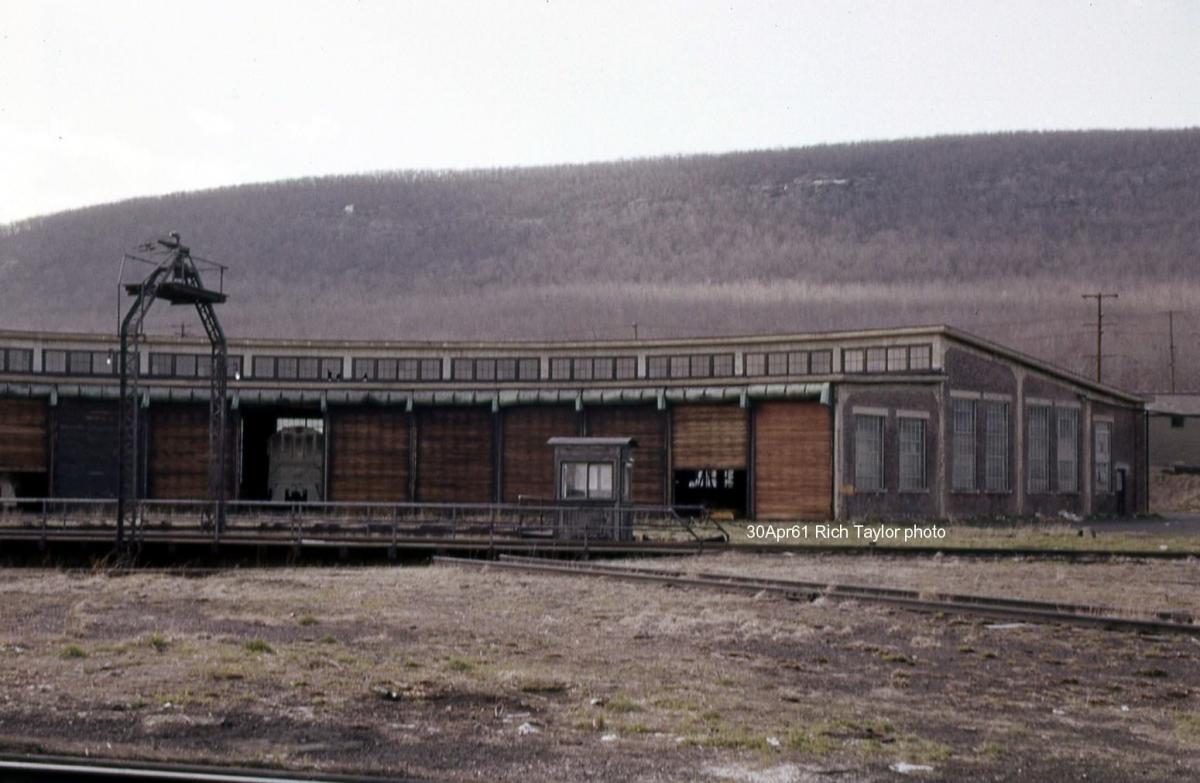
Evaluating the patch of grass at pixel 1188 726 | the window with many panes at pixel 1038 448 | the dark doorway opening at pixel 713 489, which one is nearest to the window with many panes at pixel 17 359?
the dark doorway opening at pixel 713 489

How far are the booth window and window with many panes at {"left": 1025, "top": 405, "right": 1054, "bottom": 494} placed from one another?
69.8 ft

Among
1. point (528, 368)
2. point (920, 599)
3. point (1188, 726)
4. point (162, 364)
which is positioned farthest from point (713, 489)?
point (1188, 726)

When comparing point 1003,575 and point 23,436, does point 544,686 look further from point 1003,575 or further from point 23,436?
point 23,436

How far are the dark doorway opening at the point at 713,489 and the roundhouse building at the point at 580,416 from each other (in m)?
0.07

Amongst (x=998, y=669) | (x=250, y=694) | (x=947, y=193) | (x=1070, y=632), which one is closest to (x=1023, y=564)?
(x=1070, y=632)

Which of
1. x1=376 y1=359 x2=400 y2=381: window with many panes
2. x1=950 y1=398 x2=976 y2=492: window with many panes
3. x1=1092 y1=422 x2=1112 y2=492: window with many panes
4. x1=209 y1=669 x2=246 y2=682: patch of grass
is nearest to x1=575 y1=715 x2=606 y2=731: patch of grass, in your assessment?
x1=209 y1=669 x2=246 y2=682: patch of grass

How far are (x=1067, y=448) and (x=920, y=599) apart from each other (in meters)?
35.5

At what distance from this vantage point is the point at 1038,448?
172 feet

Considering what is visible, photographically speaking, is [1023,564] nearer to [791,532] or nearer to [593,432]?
[791,532]

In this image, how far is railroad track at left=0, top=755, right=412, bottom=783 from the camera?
8500mm

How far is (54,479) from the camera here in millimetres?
49969

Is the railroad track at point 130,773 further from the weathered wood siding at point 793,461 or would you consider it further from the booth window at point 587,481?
the weathered wood siding at point 793,461

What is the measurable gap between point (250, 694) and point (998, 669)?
7.96 m

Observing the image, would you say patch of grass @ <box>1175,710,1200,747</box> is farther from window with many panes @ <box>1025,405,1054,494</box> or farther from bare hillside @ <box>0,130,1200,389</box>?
bare hillside @ <box>0,130,1200,389</box>
